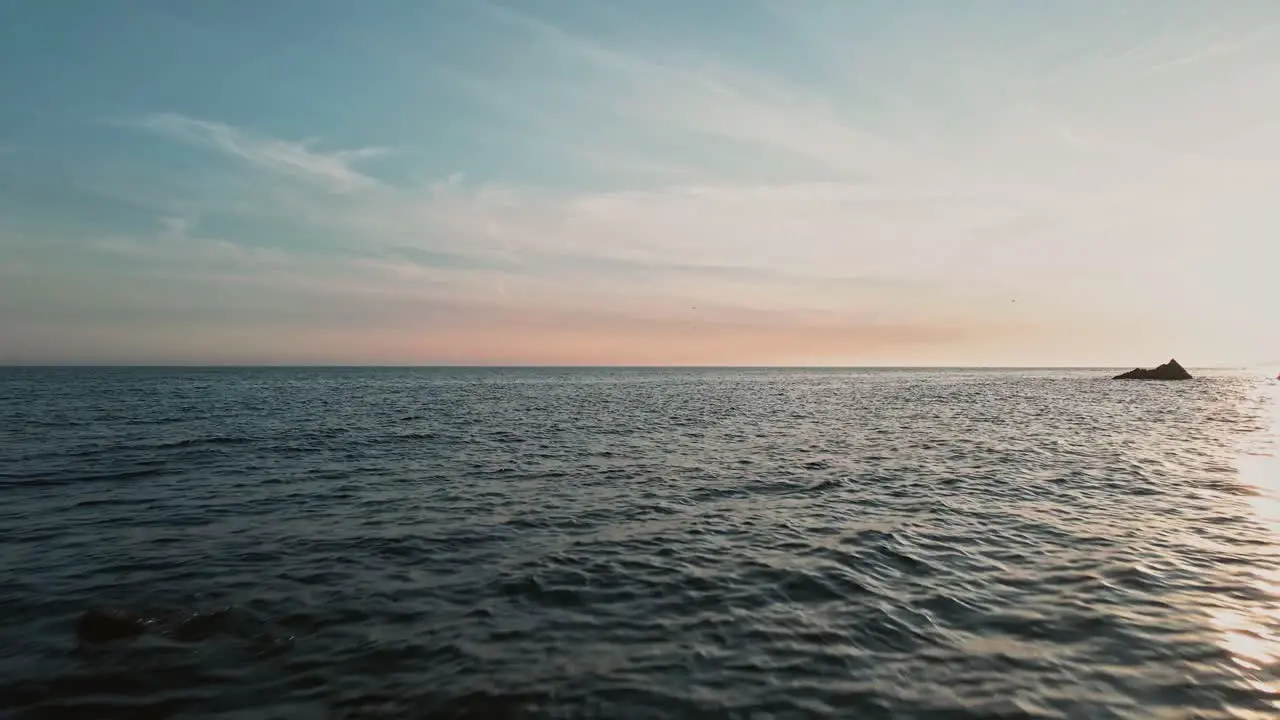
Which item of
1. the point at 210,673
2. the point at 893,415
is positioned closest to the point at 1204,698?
the point at 210,673

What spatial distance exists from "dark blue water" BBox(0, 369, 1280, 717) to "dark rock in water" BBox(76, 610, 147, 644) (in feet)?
1.29

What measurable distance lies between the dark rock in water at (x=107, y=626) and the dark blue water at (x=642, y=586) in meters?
0.39

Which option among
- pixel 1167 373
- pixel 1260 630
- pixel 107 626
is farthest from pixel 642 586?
pixel 1167 373

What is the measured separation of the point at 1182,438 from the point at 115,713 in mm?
51391

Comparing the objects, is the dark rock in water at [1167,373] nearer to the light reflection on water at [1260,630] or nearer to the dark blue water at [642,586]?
the dark blue water at [642,586]

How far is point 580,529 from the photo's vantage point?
17.5m

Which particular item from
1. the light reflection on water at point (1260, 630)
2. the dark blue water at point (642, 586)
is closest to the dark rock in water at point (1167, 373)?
the dark blue water at point (642, 586)

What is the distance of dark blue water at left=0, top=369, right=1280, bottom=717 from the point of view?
8773 millimetres

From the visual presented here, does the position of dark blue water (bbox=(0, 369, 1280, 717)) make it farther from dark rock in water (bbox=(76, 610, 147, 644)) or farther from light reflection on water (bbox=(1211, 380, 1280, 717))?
dark rock in water (bbox=(76, 610, 147, 644))

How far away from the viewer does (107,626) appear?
1091 cm

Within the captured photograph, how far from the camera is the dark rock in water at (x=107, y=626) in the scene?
10.5 metres

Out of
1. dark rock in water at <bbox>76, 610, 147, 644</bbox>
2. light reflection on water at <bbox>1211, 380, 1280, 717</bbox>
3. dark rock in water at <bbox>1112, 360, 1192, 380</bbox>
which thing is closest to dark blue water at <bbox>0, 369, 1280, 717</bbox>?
light reflection on water at <bbox>1211, 380, 1280, 717</bbox>

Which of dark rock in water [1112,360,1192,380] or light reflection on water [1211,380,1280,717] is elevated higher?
dark rock in water [1112,360,1192,380]

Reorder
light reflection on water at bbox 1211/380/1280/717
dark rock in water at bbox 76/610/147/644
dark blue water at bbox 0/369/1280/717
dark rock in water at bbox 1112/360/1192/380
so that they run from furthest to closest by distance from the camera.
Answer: dark rock in water at bbox 1112/360/1192/380, dark rock in water at bbox 76/610/147/644, light reflection on water at bbox 1211/380/1280/717, dark blue water at bbox 0/369/1280/717
